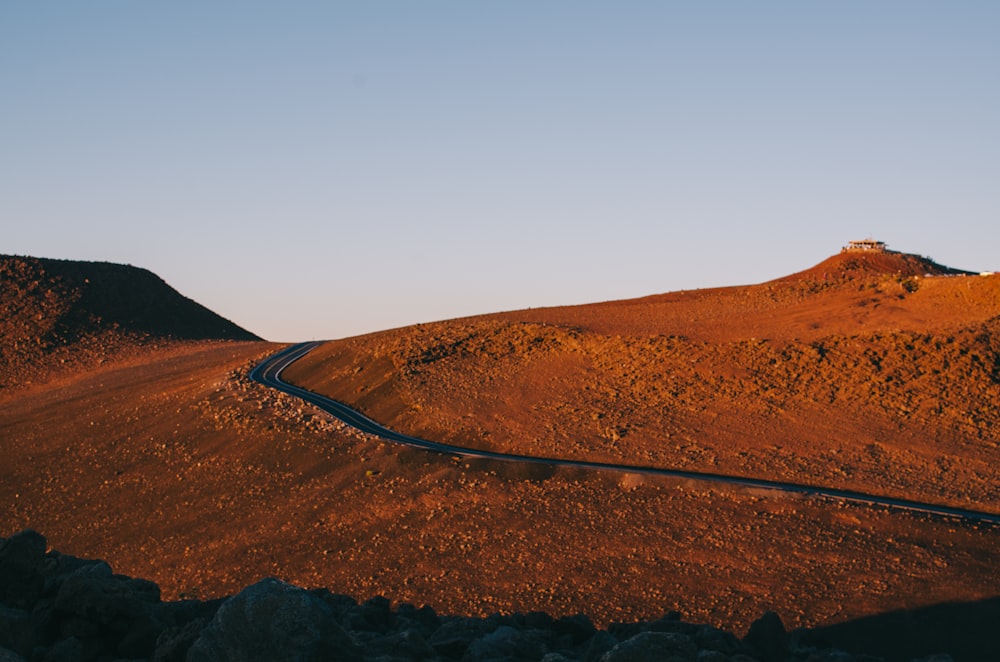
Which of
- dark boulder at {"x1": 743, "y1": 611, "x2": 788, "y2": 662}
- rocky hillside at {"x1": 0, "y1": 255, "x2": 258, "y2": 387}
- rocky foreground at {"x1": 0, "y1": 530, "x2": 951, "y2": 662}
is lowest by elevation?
dark boulder at {"x1": 743, "y1": 611, "x2": 788, "y2": 662}

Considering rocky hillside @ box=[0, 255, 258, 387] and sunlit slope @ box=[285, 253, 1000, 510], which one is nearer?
sunlit slope @ box=[285, 253, 1000, 510]

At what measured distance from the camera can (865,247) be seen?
8825 cm

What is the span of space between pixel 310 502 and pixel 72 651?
26219 millimetres

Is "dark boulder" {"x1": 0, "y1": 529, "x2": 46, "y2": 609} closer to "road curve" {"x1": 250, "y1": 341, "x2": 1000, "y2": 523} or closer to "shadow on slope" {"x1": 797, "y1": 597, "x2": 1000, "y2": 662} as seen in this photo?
"shadow on slope" {"x1": 797, "y1": 597, "x2": 1000, "y2": 662}

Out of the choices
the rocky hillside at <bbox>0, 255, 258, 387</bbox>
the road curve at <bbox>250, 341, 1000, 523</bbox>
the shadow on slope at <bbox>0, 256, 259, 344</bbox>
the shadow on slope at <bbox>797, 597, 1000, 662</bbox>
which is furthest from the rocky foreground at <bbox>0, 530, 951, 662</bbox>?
the shadow on slope at <bbox>0, 256, 259, 344</bbox>

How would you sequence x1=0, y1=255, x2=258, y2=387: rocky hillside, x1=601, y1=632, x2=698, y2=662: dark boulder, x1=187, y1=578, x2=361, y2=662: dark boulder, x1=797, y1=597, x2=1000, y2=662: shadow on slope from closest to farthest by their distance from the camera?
x1=187, y1=578, x2=361, y2=662: dark boulder, x1=601, y1=632, x2=698, y2=662: dark boulder, x1=797, y1=597, x2=1000, y2=662: shadow on slope, x1=0, y1=255, x2=258, y2=387: rocky hillside

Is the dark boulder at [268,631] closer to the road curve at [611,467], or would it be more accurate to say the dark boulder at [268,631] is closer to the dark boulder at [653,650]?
the dark boulder at [653,650]

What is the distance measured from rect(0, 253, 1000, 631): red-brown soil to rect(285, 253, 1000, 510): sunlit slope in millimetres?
160

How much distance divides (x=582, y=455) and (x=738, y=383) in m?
10.7

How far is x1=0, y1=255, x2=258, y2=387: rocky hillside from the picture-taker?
82750 millimetres

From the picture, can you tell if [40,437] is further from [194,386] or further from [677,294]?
[677,294]

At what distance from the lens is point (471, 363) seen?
179ft

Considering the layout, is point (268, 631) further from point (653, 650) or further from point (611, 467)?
point (611, 467)

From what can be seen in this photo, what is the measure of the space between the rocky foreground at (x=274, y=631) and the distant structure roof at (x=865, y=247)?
74846 mm
